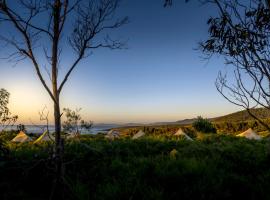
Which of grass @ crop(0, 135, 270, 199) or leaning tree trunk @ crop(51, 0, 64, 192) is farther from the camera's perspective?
leaning tree trunk @ crop(51, 0, 64, 192)

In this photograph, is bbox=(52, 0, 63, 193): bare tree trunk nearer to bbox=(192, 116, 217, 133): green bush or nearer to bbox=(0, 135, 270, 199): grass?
bbox=(0, 135, 270, 199): grass

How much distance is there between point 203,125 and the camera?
39.6 metres

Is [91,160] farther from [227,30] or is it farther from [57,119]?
[227,30]

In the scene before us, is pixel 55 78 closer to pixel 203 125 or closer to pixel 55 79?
pixel 55 79

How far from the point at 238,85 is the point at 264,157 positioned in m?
3.43

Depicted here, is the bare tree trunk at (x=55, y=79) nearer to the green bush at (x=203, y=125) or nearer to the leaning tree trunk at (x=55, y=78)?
the leaning tree trunk at (x=55, y=78)

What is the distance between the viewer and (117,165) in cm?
938

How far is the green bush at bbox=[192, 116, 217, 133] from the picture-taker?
39.1 m

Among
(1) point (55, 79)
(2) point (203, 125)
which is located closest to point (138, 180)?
(1) point (55, 79)

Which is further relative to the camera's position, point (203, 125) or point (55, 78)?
point (203, 125)

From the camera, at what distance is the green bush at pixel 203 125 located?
3909cm

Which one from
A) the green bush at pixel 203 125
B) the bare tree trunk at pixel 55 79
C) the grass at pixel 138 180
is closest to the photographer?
the grass at pixel 138 180

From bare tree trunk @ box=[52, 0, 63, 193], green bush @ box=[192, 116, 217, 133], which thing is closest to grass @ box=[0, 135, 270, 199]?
bare tree trunk @ box=[52, 0, 63, 193]

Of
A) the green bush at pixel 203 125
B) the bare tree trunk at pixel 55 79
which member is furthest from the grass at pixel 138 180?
the green bush at pixel 203 125
